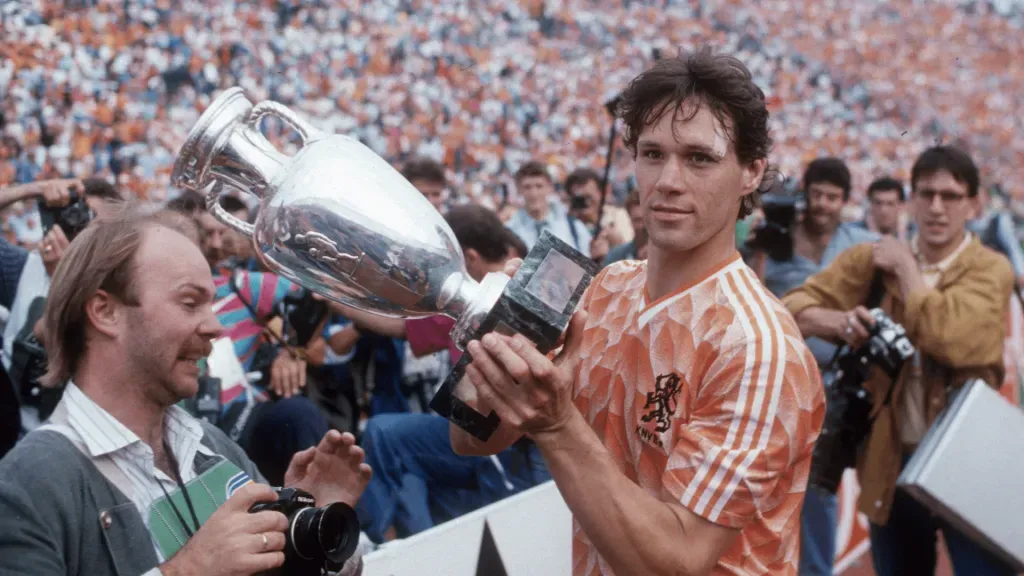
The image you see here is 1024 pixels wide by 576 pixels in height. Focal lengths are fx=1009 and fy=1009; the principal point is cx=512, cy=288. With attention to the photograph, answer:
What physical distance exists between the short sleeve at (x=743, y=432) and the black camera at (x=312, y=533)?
0.54m

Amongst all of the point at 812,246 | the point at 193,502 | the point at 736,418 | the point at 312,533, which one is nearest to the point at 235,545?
the point at 312,533

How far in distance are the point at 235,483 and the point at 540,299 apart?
79 centimetres

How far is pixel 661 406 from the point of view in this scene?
1.71 metres

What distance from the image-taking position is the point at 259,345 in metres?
4.23

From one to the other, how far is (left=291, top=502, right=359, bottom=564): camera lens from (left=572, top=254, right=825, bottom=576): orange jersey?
44 centimetres

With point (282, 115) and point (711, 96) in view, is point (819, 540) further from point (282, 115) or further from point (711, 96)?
point (282, 115)

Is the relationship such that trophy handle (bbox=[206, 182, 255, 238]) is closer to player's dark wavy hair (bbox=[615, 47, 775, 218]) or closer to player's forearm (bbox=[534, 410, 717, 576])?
player's forearm (bbox=[534, 410, 717, 576])

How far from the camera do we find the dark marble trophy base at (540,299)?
1.44 meters

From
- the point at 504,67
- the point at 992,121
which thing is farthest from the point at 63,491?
the point at 992,121

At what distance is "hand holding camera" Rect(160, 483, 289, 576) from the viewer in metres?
1.49

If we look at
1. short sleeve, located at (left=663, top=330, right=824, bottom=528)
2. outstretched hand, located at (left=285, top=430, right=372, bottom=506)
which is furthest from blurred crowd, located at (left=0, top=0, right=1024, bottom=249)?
short sleeve, located at (left=663, top=330, right=824, bottom=528)

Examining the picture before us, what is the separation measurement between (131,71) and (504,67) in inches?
186

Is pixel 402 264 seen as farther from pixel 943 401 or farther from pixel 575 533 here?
pixel 943 401

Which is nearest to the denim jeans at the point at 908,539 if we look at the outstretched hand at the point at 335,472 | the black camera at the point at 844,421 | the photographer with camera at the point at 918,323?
the photographer with camera at the point at 918,323
